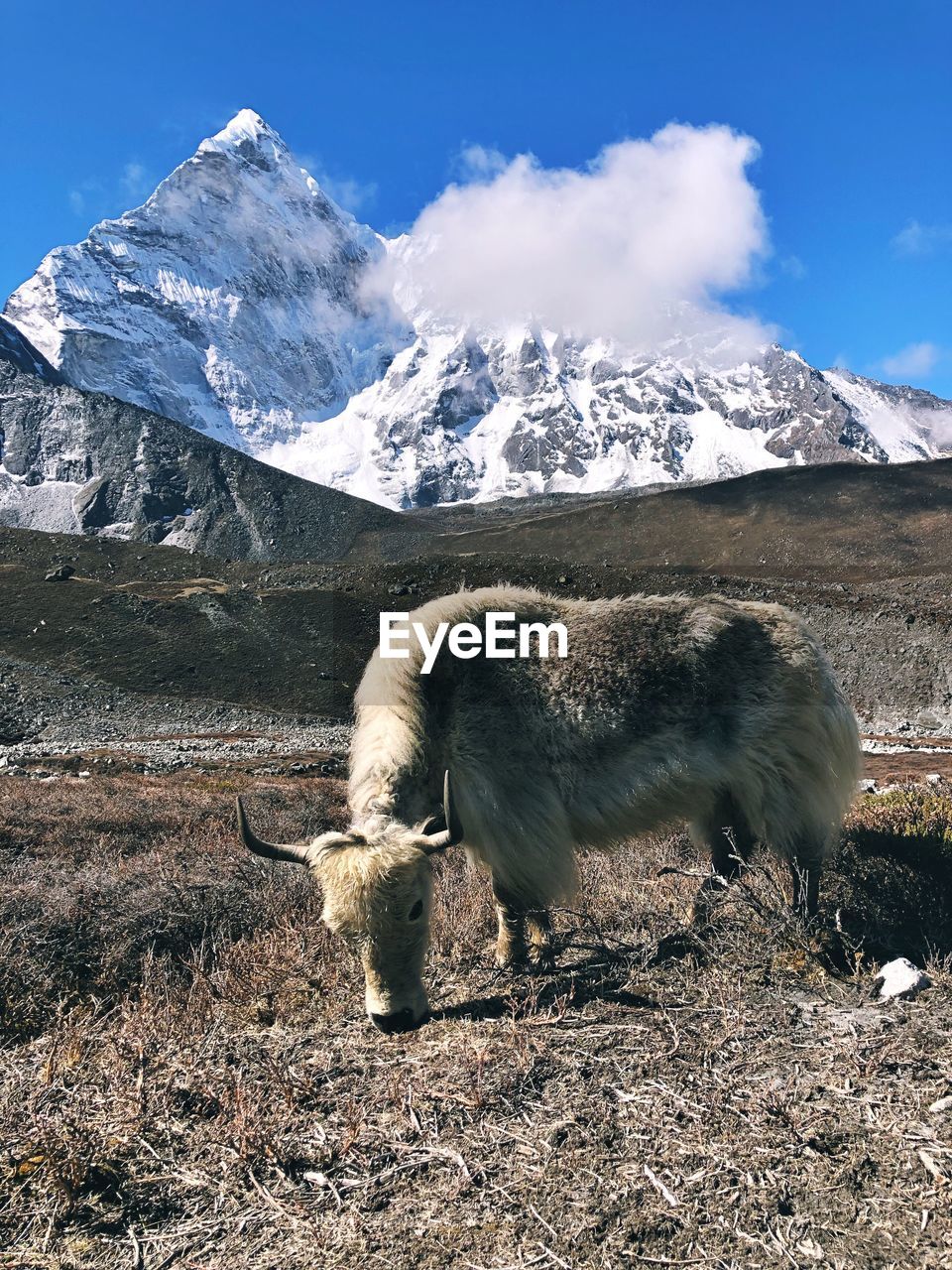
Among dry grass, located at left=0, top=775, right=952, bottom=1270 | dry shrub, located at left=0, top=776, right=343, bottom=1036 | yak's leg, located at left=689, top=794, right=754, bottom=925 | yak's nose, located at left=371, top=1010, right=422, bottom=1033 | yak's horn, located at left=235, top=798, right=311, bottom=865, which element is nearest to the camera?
dry grass, located at left=0, top=775, right=952, bottom=1270

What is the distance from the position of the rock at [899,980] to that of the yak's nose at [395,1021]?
2442 millimetres

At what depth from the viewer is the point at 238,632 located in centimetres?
4031

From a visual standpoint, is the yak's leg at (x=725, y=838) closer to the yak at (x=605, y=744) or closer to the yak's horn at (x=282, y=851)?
the yak at (x=605, y=744)

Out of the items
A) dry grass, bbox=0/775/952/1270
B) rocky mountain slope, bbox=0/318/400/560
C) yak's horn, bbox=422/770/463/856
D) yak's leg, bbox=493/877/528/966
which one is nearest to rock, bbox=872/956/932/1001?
dry grass, bbox=0/775/952/1270

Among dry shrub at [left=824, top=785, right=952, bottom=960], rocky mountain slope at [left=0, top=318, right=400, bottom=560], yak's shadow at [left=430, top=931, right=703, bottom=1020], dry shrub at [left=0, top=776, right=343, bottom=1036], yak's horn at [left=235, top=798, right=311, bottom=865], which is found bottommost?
dry shrub at [left=0, top=776, right=343, bottom=1036]

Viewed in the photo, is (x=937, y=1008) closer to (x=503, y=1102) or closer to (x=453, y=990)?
(x=503, y=1102)

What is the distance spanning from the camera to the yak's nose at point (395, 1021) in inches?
156

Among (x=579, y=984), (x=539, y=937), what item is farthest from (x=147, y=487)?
(x=579, y=984)

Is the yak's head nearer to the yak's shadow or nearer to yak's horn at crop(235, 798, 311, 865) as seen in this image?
yak's horn at crop(235, 798, 311, 865)

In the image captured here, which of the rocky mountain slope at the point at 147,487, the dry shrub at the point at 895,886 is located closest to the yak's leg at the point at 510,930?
the dry shrub at the point at 895,886

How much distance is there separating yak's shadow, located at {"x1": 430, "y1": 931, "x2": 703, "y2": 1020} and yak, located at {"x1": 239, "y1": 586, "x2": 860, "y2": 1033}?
0.34 metres

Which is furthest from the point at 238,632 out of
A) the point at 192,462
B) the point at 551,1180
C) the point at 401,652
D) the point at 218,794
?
the point at 192,462

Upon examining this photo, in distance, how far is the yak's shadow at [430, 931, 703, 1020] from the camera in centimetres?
418

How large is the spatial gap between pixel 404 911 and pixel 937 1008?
2.67 metres
